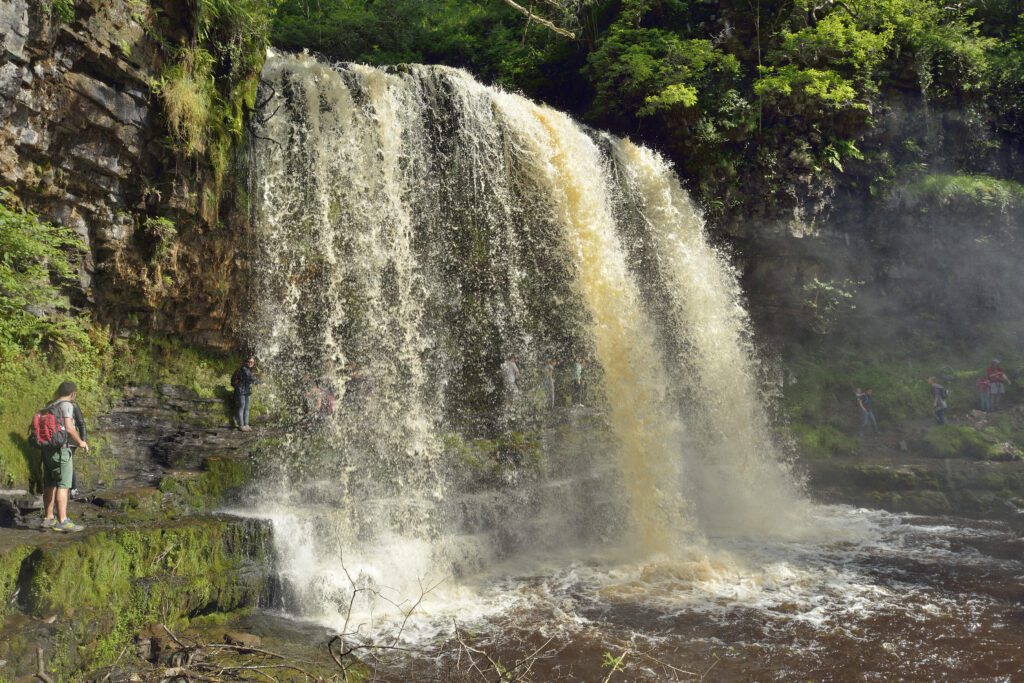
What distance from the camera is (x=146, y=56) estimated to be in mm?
8711

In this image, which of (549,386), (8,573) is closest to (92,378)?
(8,573)

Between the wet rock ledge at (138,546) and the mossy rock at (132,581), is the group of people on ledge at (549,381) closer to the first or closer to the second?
the wet rock ledge at (138,546)

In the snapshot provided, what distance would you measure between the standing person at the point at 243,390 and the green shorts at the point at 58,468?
13.0 ft

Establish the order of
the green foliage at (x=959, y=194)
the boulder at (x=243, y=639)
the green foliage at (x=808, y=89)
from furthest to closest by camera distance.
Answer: the green foliage at (x=959, y=194), the green foliage at (x=808, y=89), the boulder at (x=243, y=639)

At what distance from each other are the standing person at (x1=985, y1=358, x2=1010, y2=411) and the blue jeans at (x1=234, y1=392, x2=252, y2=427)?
614 inches

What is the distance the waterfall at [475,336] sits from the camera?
1080cm

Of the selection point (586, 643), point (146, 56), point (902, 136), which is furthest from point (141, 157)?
point (902, 136)

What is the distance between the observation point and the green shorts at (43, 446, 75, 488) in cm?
675

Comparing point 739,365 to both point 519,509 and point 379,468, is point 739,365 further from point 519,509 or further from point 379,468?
point 379,468

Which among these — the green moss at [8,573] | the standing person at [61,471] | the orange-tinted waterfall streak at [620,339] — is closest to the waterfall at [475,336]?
the orange-tinted waterfall streak at [620,339]

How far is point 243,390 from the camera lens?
10891 millimetres

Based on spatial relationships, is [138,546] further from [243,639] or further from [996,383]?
[996,383]

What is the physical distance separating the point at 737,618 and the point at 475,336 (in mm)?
7468

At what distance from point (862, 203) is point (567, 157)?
25.4 ft
